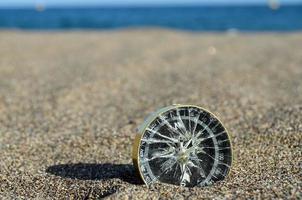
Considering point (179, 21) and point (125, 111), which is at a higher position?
point (125, 111)

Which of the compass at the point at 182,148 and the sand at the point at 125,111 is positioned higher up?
the compass at the point at 182,148

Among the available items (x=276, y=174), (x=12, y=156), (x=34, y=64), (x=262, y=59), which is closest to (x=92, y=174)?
(x=12, y=156)

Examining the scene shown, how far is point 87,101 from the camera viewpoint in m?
6.47

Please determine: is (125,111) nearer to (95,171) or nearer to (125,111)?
(125,111)

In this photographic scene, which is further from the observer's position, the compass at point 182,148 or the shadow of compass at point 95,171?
the shadow of compass at point 95,171

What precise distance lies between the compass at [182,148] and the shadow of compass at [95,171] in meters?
0.25

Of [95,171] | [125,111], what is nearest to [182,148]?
[95,171]

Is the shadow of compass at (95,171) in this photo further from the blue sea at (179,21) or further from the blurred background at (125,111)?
the blue sea at (179,21)

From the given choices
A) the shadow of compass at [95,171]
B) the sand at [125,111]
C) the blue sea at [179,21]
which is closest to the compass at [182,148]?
the sand at [125,111]

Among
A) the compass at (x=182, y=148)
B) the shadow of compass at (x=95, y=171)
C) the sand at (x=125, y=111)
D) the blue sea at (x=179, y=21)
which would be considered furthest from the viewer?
the blue sea at (x=179, y=21)

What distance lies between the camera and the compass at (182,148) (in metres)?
3.25

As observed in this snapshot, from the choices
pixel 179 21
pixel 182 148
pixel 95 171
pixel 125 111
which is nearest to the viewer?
pixel 182 148

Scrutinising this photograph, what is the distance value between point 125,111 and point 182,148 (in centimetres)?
273

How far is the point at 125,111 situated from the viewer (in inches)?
235
